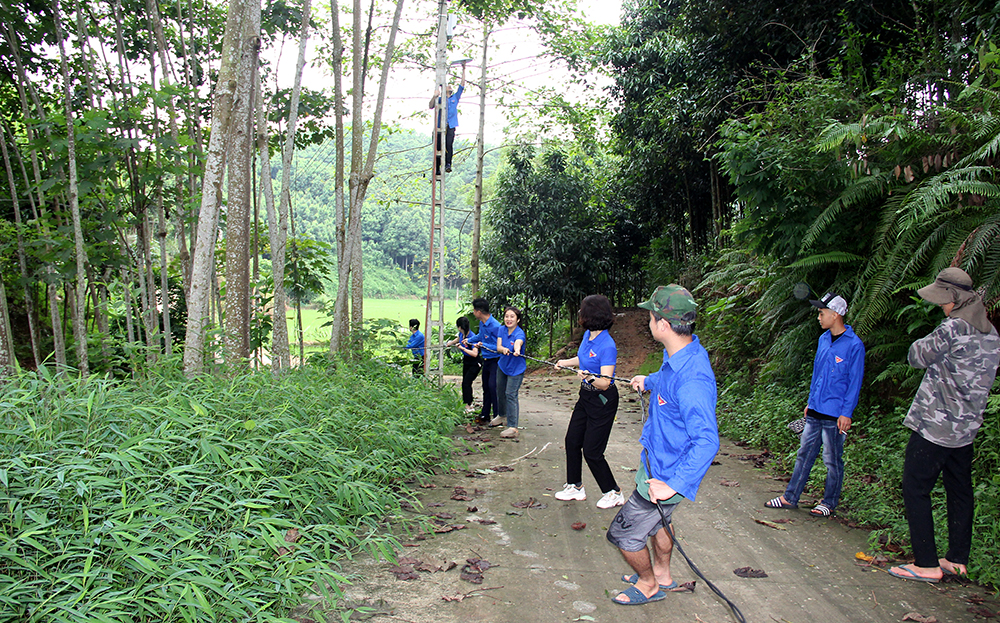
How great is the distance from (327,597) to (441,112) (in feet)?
25.8

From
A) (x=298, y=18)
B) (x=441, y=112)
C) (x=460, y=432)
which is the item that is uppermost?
(x=298, y=18)

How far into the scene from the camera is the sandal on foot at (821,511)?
5.20m

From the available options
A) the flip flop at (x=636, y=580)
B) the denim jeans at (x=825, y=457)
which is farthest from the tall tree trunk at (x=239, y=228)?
the denim jeans at (x=825, y=457)

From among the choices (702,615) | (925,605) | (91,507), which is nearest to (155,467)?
(91,507)

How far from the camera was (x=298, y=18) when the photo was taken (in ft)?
37.5

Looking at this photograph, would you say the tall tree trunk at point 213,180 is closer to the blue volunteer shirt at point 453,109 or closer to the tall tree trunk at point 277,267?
the tall tree trunk at point 277,267

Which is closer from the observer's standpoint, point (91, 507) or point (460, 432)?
point (91, 507)

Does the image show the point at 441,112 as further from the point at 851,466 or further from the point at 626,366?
the point at 626,366

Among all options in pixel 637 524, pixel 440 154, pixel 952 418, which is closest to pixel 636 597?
pixel 637 524

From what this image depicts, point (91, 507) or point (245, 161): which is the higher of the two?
point (245, 161)

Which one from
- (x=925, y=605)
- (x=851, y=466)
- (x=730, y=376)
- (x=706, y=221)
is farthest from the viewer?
(x=706, y=221)

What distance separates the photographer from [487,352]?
9.01m

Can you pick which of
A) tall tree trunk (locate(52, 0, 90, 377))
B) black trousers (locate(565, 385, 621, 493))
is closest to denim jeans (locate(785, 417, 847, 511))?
black trousers (locate(565, 385, 621, 493))

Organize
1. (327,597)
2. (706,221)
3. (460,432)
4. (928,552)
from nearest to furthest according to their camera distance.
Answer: (327,597) → (928,552) → (460,432) → (706,221)
